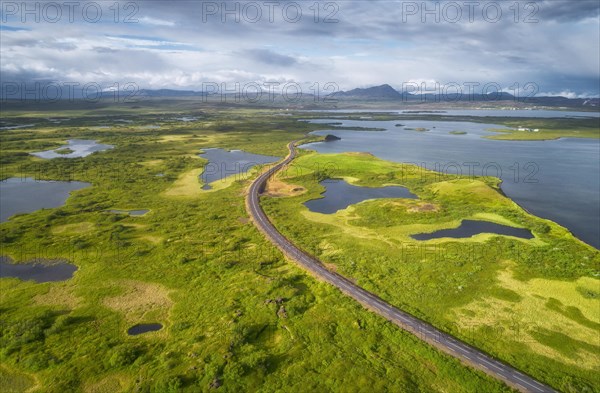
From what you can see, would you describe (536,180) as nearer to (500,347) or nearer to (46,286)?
(500,347)

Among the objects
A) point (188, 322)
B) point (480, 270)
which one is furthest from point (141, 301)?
point (480, 270)

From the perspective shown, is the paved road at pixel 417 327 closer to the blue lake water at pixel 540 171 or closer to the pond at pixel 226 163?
the blue lake water at pixel 540 171

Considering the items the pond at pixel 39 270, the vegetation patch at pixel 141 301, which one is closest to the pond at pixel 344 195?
the vegetation patch at pixel 141 301

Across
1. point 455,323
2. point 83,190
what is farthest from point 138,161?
point 455,323

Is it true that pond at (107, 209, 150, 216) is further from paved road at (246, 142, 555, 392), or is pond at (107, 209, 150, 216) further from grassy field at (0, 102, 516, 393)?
paved road at (246, 142, 555, 392)

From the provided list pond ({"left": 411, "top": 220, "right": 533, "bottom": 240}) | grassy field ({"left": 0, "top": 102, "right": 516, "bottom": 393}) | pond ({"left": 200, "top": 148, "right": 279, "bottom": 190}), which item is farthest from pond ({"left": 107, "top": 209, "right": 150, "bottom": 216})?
pond ({"left": 411, "top": 220, "right": 533, "bottom": 240})

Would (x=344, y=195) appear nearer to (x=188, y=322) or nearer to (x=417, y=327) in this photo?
(x=417, y=327)

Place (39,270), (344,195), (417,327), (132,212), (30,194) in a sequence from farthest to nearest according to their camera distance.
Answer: (344,195) → (30,194) → (132,212) → (39,270) → (417,327)
